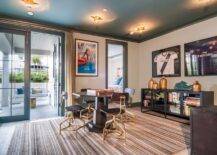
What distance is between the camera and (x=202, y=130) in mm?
1848

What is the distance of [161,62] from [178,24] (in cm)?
126

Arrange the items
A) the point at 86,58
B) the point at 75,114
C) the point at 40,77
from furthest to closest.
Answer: the point at 40,77, the point at 86,58, the point at 75,114

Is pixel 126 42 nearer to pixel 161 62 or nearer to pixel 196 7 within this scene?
pixel 161 62

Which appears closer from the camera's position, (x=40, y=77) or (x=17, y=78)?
(x=17, y=78)

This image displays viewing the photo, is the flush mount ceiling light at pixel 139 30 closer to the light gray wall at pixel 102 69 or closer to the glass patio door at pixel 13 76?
the light gray wall at pixel 102 69

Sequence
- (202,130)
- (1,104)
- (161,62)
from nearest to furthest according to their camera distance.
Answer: (202,130) < (1,104) < (161,62)

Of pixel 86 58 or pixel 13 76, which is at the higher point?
pixel 86 58

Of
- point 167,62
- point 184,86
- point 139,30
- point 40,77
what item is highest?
point 139,30

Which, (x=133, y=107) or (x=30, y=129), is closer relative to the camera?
(x=30, y=129)

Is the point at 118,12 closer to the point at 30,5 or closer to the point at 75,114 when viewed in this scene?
the point at 30,5

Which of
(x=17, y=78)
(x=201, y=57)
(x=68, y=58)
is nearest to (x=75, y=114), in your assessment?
(x=68, y=58)

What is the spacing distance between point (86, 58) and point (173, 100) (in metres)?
2.82

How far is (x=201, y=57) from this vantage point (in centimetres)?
399

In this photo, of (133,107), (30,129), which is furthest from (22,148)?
(133,107)
